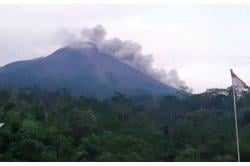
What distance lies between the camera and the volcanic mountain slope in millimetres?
25453

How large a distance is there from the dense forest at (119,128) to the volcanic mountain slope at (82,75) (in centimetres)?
537

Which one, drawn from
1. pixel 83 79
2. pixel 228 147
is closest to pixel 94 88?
pixel 83 79

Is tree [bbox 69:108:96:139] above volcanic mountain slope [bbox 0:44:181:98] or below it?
below

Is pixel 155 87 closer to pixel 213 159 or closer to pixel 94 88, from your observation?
pixel 94 88

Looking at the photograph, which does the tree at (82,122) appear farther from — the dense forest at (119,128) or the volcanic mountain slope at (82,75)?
the volcanic mountain slope at (82,75)

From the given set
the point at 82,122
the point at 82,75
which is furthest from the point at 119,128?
the point at 82,75

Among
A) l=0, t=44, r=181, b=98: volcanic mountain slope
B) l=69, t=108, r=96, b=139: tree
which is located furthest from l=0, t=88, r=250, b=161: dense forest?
l=0, t=44, r=181, b=98: volcanic mountain slope

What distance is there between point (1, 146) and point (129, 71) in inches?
653

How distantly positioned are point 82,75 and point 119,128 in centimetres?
1329

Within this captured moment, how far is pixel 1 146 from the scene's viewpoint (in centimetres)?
1279

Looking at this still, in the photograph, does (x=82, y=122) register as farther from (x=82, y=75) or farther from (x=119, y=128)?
(x=82, y=75)

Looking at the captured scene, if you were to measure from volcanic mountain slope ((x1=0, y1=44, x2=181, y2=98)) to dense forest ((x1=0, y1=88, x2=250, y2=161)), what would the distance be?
211 inches

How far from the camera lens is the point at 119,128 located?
15734 millimetres

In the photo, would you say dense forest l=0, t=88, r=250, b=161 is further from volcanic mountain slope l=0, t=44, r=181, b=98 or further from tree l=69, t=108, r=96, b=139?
volcanic mountain slope l=0, t=44, r=181, b=98
